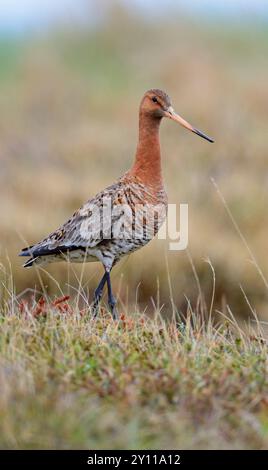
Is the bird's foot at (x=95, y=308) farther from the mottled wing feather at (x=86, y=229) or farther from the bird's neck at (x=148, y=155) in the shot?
the bird's neck at (x=148, y=155)

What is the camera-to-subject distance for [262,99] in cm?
1689

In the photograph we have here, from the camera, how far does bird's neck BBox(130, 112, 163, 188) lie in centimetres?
591

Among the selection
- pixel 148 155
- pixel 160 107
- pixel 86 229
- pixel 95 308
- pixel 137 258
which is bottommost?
pixel 137 258

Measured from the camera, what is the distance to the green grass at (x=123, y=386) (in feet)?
11.2

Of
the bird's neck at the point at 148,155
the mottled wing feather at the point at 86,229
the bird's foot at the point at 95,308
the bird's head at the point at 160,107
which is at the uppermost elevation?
the bird's head at the point at 160,107

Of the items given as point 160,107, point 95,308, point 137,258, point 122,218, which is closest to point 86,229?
point 122,218

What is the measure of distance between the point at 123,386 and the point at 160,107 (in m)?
2.60

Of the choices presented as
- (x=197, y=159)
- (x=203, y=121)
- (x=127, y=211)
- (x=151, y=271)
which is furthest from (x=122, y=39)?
(x=127, y=211)

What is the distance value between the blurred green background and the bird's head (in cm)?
95

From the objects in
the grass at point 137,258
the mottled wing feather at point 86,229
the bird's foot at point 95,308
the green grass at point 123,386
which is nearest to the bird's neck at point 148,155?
the mottled wing feather at point 86,229

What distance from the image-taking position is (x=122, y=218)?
5.68 metres

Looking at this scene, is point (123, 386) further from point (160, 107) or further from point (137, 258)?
point (137, 258)

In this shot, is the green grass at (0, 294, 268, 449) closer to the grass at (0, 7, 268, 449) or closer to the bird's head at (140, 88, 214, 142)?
the grass at (0, 7, 268, 449)

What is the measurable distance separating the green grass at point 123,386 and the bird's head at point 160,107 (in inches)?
67.7
